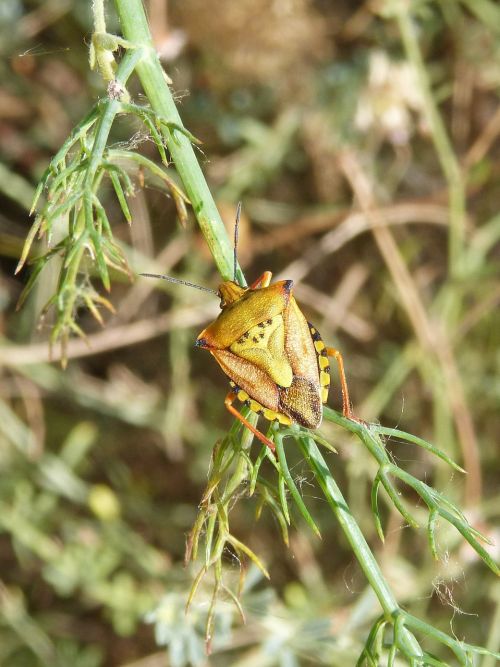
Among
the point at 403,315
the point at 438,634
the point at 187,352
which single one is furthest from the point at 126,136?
the point at 438,634

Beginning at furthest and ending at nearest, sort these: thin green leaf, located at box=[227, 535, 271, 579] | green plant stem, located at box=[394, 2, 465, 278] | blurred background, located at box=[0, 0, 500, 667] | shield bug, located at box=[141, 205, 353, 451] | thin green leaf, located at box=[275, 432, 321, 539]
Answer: blurred background, located at box=[0, 0, 500, 667]
green plant stem, located at box=[394, 2, 465, 278]
shield bug, located at box=[141, 205, 353, 451]
thin green leaf, located at box=[227, 535, 271, 579]
thin green leaf, located at box=[275, 432, 321, 539]

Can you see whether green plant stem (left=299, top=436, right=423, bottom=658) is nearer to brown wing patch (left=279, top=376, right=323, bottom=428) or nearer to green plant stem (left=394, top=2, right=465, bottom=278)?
brown wing patch (left=279, top=376, right=323, bottom=428)

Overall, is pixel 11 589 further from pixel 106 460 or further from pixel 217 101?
pixel 217 101

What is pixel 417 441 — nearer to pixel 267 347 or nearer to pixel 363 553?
pixel 363 553

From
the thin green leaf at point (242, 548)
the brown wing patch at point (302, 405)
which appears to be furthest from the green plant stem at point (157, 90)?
the thin green leaf at point (242, 548)

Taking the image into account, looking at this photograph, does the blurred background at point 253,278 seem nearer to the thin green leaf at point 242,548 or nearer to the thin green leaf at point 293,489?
the thin green leaf at point 242,548

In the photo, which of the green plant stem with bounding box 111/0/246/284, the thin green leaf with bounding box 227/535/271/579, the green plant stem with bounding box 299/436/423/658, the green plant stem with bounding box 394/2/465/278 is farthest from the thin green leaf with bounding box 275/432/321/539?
the green plant stem with bounding box 394/2/465/278

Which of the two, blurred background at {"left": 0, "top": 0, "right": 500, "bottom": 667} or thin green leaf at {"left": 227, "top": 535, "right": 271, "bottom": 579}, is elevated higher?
blurred background at {"left": 0, "top": 0, "right": 500, "bottom": 667}

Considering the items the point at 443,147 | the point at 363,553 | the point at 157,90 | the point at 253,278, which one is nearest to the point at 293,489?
the point at 363,553
